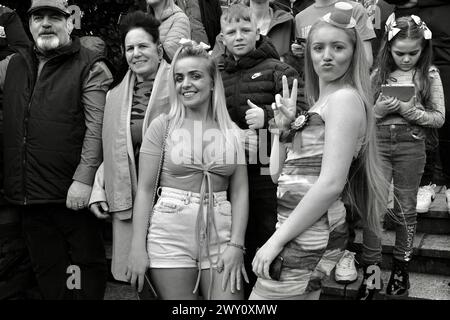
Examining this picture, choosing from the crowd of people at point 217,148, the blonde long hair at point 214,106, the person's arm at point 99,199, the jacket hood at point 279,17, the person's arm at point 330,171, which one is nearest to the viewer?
the person's arm at point 330,171

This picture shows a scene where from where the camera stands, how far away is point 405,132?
3375 millimetres

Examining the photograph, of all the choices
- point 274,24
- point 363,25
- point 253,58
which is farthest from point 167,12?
point 363,25

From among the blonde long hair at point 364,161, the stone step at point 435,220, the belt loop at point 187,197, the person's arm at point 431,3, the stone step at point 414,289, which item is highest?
the person's arm at point 431,3

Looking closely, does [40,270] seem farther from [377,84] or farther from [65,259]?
[377,84]

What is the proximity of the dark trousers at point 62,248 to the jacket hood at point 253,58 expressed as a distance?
4.13 feet

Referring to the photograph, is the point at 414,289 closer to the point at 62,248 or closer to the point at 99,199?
the point at 99,199

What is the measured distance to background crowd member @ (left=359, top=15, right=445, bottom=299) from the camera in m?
3.37

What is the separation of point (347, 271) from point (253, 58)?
153cm

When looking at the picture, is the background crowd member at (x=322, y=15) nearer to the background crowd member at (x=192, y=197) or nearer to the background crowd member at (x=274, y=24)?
the background crowd member at (x=274, y=24)

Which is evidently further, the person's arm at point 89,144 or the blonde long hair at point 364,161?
the person's arm at point 89,144

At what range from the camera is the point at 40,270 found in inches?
134

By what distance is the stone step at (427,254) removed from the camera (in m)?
3.69

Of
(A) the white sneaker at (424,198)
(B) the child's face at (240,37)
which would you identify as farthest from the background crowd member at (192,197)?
(A) the white sneaker at (424,198)

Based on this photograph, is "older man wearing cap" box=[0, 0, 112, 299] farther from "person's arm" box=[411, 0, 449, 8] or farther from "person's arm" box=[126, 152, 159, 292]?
"person's arm" box=[411, 0, 449, 8]
